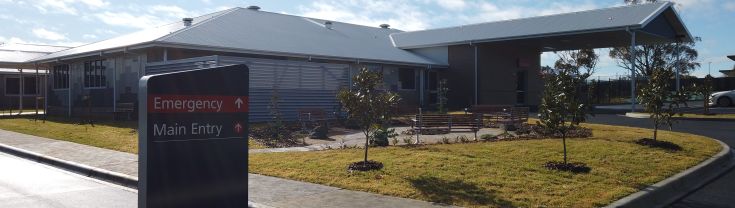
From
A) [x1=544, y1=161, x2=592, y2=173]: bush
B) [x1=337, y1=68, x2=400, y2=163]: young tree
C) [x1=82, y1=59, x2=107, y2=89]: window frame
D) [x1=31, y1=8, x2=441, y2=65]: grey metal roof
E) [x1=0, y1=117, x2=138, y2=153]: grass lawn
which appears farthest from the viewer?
[x1=82, y1=59, x2=107, y2=89]: window frame

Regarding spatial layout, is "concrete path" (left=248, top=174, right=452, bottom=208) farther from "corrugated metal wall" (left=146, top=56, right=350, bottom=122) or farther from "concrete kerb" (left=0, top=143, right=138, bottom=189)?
"corrugated metal wall" (left=146, top=56, right=350, bottom=122)

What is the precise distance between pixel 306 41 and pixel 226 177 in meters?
22.7

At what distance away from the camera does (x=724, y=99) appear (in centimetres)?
3369

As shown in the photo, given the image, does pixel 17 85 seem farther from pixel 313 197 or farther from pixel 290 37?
pixel 313 197

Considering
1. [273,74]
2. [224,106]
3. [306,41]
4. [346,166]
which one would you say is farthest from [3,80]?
[224,106]

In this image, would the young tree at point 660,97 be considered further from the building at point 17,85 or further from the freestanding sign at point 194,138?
the building at point 17,85

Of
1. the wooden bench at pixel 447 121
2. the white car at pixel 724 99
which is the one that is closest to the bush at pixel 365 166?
the wooden bench at pixel 447 121

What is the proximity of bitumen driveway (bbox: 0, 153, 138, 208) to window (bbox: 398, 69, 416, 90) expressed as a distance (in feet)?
69.0

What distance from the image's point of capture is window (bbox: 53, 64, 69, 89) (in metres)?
30.2

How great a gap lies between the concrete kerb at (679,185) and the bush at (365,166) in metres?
3.75

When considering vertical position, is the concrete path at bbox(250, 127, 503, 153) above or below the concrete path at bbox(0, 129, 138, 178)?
above

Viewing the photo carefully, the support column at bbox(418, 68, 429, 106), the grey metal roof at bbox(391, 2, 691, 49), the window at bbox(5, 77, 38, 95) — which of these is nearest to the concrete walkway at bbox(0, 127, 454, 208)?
the grey metal roof at bbox(391, 2, 691, 49)

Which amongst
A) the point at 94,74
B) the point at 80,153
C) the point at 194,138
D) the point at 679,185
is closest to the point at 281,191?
the point at 194,138

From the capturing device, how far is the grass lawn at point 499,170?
7.60 meters
